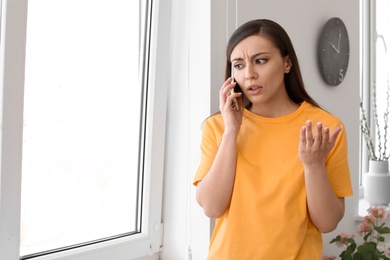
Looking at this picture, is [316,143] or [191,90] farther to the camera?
[191,90]

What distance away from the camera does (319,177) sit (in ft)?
3.82

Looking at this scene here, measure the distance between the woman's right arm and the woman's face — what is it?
4cm

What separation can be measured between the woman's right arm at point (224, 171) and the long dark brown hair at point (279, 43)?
0.12m

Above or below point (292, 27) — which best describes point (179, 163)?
below

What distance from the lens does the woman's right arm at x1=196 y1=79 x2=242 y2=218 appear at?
123 centimetres

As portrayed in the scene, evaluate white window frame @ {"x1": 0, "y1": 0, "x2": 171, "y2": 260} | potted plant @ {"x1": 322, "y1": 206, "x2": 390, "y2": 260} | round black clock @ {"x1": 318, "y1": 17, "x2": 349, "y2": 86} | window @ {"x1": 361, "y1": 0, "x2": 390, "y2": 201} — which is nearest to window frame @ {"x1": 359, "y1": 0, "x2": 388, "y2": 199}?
window @ {"x1": 361, "y1": 0, "x2": 390, "y2": 201}

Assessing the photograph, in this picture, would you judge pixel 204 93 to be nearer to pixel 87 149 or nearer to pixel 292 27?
pixel 87 149

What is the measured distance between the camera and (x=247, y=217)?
122cm

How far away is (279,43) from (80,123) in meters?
0.68

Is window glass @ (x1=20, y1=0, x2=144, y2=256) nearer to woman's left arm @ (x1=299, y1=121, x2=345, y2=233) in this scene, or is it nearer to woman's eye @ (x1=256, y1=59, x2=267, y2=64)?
woman's eye @ (x1=256, y1=59, x2=267, y2=64)

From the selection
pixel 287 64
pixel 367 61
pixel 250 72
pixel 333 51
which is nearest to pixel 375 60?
pixel 367 61

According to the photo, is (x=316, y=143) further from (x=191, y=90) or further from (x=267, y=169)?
(x=191, y=90)

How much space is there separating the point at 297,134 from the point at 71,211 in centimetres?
77

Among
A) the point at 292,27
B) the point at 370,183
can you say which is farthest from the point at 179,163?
the point at 370,183
